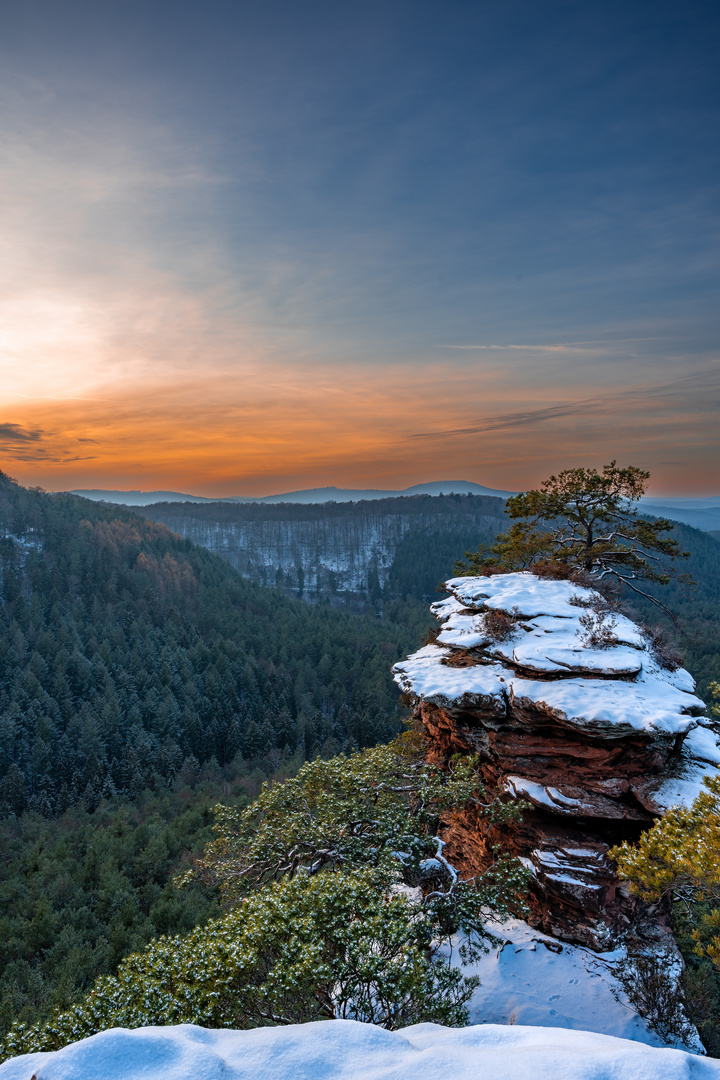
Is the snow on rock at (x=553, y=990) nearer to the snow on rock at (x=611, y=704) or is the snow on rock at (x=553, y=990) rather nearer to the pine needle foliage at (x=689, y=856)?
the snow on rock at (x=611, y=704)

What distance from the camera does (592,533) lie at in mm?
26891

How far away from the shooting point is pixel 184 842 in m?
50.2

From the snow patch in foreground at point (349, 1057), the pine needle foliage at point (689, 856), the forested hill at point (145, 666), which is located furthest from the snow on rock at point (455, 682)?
the forested hill at point (145, 666)

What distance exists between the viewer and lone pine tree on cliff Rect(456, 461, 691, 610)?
23703 millimetres

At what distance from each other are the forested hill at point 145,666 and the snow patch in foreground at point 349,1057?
274 feet

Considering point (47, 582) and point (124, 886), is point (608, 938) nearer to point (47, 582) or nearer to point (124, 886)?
point (124, 886)

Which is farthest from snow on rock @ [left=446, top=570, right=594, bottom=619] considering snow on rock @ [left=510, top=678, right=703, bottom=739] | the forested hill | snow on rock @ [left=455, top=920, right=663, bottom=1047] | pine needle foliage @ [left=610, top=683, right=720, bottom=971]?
the forested hill

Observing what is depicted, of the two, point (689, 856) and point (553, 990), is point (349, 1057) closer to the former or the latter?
point (689, 856)

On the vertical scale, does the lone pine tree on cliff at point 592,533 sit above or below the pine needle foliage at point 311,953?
above

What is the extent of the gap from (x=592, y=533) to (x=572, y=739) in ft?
46.6

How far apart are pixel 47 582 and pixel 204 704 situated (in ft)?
230

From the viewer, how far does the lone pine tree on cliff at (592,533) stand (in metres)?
23.7

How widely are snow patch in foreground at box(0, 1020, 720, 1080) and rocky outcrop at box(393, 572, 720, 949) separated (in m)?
9.34

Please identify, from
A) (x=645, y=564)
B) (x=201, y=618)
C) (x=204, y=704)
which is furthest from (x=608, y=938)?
(x=201, y=618)
